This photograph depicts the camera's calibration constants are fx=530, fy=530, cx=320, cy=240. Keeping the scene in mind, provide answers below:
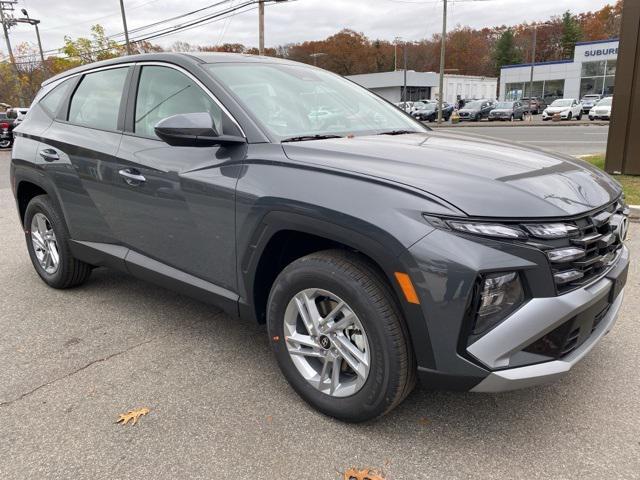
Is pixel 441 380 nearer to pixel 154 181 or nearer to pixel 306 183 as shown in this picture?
pixel 306 183

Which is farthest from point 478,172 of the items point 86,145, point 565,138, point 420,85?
point 420,85

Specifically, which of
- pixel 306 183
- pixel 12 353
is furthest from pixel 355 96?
pixel 12 353

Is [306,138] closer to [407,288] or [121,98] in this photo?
[407,288]

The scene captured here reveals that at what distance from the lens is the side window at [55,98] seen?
419 cm

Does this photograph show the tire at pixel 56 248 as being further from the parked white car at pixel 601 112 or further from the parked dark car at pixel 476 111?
the parked dark car at pixel 476 111

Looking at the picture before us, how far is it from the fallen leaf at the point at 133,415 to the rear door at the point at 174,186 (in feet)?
2.47

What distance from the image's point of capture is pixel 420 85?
233 ft

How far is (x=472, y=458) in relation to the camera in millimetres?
2312

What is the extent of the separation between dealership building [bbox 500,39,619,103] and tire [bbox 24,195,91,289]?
57.1m

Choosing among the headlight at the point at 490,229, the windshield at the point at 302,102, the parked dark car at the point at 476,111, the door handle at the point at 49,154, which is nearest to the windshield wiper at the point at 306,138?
the windshield at the point at 302,102

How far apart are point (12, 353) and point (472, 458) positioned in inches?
112

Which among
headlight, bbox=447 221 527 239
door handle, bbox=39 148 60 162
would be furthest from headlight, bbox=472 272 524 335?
door handle, bbox=39 148 60 162

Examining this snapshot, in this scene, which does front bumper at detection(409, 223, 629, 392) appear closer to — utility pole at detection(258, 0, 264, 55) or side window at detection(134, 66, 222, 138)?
side window at detection(134, 66, 222, 138)

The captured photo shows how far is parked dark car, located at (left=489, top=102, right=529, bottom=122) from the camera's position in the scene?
125 ft
